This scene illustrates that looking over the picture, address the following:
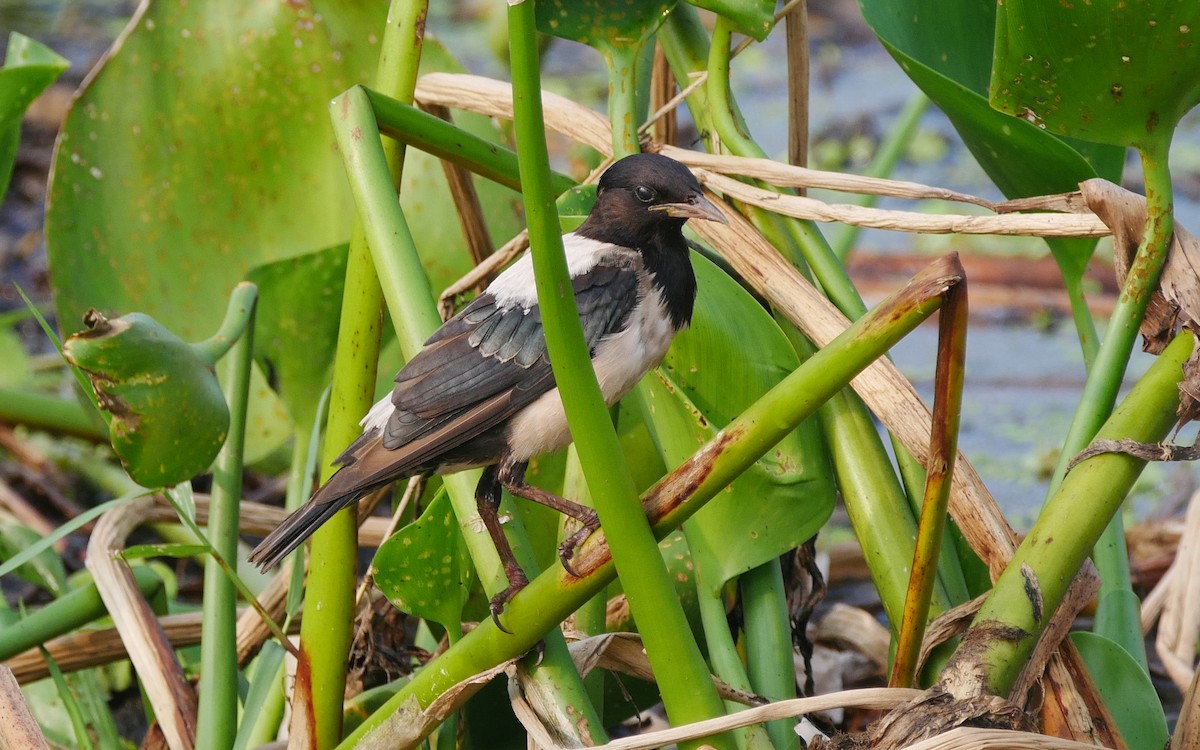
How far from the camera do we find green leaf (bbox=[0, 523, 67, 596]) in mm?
2634

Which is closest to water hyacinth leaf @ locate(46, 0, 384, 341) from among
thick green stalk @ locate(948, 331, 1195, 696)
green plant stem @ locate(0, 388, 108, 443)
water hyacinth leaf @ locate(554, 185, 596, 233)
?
green plant stem @ locate(0, 388, 108, 443)

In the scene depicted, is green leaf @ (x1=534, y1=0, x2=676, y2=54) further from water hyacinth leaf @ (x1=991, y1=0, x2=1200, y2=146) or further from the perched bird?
water hyacinth leaf @ (x1=991, y1=0, x2=1200, y2=146)

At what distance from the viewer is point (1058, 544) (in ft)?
4.66

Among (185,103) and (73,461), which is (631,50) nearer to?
(185,103)

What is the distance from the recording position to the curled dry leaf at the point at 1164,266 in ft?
5.14

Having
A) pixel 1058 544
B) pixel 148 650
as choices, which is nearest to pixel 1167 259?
pixel 1058 544

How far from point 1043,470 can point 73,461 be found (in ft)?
9.33

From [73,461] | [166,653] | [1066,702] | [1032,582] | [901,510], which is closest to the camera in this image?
[1032,582]

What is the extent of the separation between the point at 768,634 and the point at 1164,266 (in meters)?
0.75

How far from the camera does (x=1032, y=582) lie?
4.61ft

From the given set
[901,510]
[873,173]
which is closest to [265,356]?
[901,510]

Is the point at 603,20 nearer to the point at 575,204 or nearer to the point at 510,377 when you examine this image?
the point at 575,204

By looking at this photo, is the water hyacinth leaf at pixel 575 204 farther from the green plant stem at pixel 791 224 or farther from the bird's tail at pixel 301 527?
the bird's tail at pixel 301 527

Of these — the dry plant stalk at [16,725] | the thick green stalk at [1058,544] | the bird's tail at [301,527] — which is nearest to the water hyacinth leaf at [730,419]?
the thick green stalk at [1058,544]
